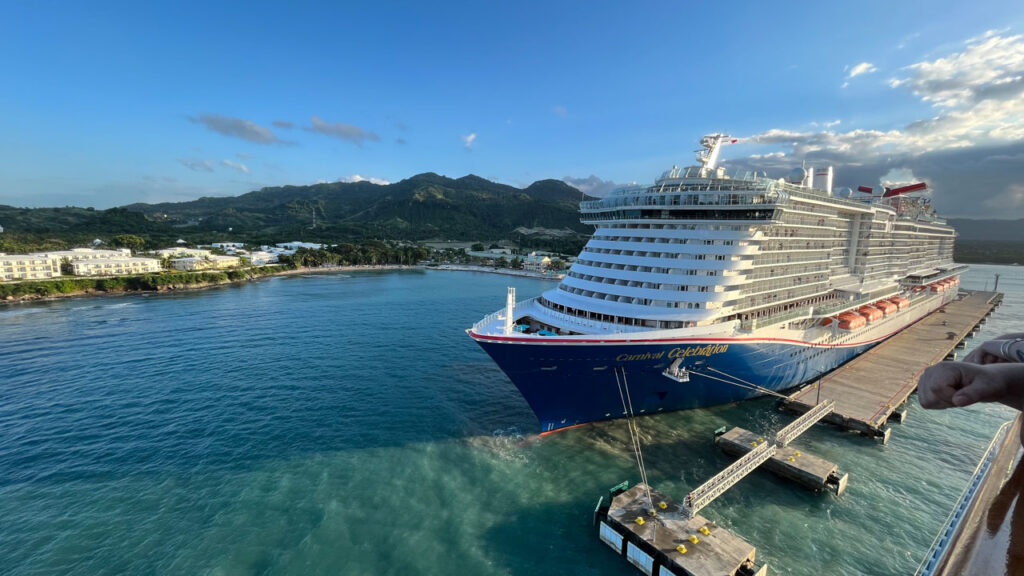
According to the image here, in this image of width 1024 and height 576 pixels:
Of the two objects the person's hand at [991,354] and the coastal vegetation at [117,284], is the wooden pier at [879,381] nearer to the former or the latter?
the person's hand at [991,354]

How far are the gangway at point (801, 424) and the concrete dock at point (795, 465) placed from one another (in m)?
0.50

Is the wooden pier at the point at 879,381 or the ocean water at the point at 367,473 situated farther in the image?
the wooden pier at the point at 879,381

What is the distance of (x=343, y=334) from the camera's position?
138 feet

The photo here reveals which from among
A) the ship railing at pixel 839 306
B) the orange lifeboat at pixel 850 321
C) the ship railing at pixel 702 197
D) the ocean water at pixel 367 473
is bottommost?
the ocean water at pixel 367 473

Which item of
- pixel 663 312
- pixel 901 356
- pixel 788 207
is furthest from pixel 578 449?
pixel 901 356

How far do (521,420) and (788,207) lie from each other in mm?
20248

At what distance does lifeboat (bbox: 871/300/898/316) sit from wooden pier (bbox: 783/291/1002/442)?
9.89 ft

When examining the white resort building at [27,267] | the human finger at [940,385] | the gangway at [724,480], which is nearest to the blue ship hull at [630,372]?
the gangway at [724,480]

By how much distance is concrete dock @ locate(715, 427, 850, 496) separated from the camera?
18.2 meters

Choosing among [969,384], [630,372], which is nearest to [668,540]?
[630,372]

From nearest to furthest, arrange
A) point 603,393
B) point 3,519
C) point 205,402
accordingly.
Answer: point 3,519, point 603,393, point 205,402

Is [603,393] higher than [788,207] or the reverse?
the reverse

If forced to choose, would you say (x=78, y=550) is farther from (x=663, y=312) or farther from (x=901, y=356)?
(x=901, y=356)

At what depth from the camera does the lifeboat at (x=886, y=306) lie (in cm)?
3427
